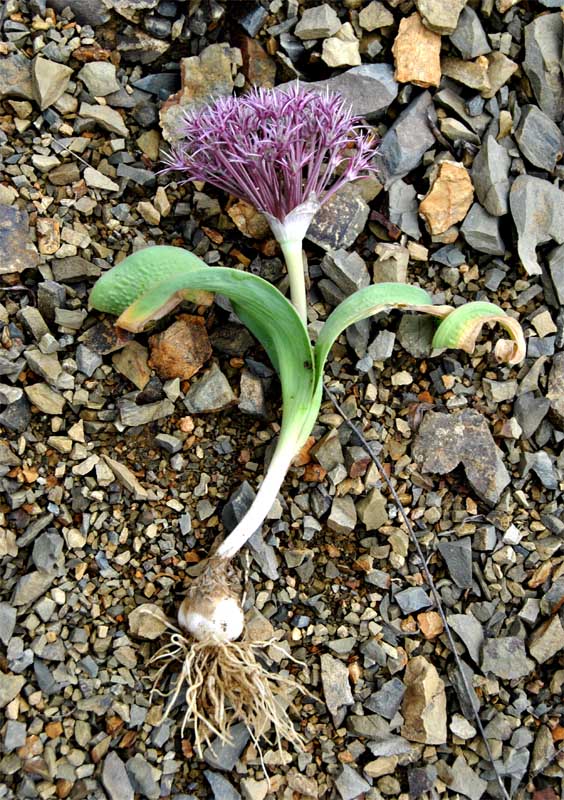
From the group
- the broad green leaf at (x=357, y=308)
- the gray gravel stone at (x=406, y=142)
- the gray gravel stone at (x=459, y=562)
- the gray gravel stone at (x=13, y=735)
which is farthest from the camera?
the gray gravel stone at (x=406, y=142)

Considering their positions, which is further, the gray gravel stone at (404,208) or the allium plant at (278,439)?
the gray gravel stone at (404,208)

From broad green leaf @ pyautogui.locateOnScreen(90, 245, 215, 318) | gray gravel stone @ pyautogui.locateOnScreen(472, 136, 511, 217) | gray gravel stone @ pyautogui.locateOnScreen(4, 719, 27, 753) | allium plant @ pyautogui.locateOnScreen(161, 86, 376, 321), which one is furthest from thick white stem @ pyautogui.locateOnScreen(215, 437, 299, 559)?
gray gravel stone @ pyautogui.locateOnScreen(472, 136, 511, 217)

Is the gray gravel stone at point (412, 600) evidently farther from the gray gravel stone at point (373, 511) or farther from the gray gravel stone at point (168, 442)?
the gray gravel stone at point (168, 442)

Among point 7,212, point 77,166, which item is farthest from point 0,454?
point 77,166

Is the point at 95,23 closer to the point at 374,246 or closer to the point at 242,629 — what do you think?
the point at 374,246

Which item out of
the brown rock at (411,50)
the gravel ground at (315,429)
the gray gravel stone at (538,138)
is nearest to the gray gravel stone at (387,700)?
the gravel ground at (315,429)

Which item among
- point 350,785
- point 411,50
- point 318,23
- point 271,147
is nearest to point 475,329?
point 271,147

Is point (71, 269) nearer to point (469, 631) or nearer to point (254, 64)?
point (254, 64)

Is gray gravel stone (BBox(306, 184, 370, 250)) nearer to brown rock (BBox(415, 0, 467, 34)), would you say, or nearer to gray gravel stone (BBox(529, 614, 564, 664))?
brown rock (BBox(415, 0, 467, 34))
